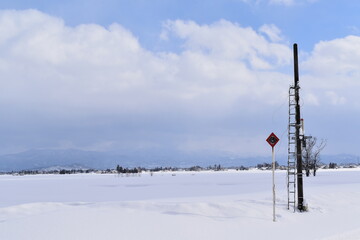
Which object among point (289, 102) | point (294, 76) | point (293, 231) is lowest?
point (293, 231)

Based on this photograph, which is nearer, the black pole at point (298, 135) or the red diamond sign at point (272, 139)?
the red diamond sign at point (272, 139)

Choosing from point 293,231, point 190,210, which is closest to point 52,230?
point 190,210

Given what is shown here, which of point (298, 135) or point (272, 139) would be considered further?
point (298, 135)

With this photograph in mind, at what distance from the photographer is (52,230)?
11906 mm

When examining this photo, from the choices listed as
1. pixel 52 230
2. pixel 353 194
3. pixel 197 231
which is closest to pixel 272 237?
pixel 197 231

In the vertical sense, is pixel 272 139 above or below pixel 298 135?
below

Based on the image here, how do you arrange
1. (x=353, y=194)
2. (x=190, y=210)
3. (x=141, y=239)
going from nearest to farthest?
(x=141, y=239) < (x=190, y=210) < (x=353, y=194)

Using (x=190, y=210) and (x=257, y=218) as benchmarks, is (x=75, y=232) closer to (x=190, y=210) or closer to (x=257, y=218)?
(x=190, y=210)

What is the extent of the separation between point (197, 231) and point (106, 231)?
2.90 meters

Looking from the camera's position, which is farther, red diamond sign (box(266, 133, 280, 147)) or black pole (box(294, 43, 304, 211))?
black pole (box(294, 43, 304, 211))

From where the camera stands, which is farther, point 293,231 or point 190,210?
point 190,210

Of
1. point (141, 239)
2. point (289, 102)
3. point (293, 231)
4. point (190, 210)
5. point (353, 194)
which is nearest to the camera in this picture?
point (141, 239)

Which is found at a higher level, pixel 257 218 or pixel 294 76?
pixel 294 76

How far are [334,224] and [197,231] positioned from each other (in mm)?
5607
